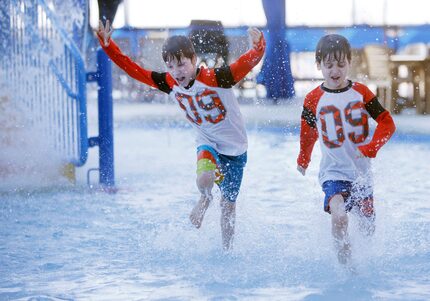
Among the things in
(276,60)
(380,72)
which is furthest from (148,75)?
(276,60)

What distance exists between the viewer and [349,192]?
3305 millimetres

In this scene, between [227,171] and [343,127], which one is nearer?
[343,127]

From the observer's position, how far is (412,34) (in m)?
13.6

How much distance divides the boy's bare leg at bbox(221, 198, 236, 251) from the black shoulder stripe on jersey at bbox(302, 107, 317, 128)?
24.1 inches

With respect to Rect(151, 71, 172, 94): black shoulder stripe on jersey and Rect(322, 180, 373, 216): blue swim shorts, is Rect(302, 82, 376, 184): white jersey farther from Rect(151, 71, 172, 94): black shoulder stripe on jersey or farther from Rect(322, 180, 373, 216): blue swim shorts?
Rect(151, 71, 172, 94): black shoulder stripe on jersey

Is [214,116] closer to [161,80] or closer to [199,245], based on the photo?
[161,80]

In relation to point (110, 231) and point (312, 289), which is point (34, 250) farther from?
point (312, 289)

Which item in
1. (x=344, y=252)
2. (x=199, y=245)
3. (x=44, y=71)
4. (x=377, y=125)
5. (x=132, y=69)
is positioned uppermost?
Result: (x=132, y=69)

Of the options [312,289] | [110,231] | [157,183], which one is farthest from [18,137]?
[312,289]

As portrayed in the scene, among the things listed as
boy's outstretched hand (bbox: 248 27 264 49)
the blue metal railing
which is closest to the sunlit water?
the blue metal railing

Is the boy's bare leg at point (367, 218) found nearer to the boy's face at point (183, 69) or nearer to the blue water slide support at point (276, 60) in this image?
the boy's face at point (183, 69)

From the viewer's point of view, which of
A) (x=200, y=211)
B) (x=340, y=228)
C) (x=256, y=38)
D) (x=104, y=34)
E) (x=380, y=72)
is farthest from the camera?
(x=380, y=72)

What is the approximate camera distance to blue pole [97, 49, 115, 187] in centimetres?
570

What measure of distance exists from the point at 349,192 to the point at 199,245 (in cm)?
88
